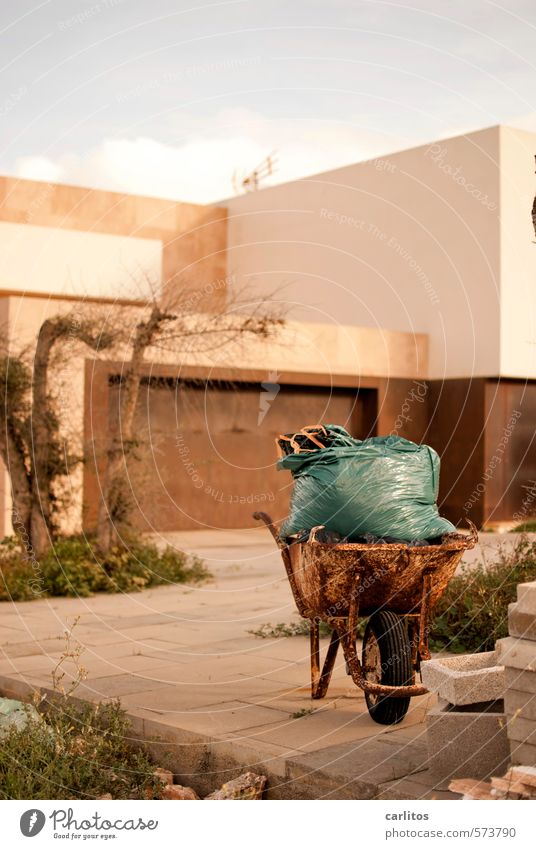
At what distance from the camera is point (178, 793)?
4707 mm

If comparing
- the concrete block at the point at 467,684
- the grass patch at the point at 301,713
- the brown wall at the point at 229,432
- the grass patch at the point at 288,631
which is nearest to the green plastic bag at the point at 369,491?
the grass patch at the point at 301,713

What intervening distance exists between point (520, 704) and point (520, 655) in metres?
0.21

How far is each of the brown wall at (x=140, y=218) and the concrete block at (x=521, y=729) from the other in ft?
62.0

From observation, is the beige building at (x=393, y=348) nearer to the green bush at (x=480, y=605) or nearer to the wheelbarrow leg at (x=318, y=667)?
the green bush at (x=480, y=605)

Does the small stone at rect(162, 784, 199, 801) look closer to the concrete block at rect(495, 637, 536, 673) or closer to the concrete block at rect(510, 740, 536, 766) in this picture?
the concrete block at rect(510, 740, 536, 766)

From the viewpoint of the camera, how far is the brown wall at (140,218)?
22.7 meters

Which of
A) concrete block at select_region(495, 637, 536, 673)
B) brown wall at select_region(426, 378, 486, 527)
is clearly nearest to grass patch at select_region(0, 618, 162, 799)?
concrete block at select_region(495, 637, 536, 673)

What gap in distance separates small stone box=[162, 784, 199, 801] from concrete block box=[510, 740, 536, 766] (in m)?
1.48

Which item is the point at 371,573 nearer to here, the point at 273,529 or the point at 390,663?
the point at 390,663

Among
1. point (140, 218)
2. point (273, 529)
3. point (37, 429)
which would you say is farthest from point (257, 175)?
point (273, 529)

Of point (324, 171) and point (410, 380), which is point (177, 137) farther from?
point (324, 171)

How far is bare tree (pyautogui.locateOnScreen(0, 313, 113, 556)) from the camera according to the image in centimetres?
1130

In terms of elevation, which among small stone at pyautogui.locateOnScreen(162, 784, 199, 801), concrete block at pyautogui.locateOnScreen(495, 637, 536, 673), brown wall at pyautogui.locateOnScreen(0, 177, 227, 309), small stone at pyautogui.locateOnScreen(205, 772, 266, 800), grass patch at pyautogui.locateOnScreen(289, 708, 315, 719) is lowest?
small stone at pyautogui.locateOnScreen(162, 784, 199, 801)
